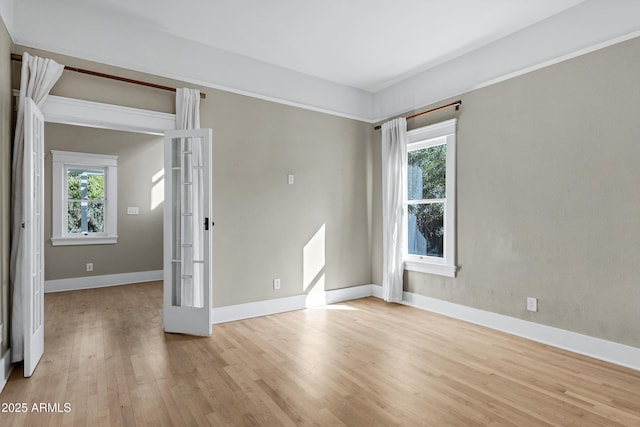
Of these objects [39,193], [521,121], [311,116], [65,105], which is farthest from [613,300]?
[65,105]

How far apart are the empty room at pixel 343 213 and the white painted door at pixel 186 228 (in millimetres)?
22

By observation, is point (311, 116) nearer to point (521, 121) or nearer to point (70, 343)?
point (521, 121)

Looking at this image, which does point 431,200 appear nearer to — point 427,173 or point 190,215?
point 427,173

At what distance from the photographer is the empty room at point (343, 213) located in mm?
2410

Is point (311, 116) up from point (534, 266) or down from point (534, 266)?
up

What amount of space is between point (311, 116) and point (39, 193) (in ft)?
9.96

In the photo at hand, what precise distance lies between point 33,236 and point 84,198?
4.02 meters

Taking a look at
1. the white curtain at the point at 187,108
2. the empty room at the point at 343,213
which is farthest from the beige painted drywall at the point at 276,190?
the white curtain at the point at 187,108

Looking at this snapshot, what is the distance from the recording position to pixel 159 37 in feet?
11.6

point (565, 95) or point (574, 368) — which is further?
point (565, 95)

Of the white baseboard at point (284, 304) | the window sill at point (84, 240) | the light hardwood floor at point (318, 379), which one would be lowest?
the light hardwood floor at point (318, 379)

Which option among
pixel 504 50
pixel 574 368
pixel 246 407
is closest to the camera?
pixel 246 407

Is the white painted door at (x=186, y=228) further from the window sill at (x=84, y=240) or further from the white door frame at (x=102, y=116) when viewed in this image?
the window sill at (x=84, y=240)

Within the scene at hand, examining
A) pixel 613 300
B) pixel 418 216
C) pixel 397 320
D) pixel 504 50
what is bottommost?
pixel 397 320
